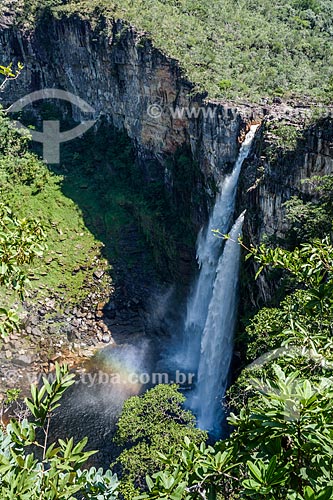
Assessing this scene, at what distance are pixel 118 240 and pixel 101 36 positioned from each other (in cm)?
1125

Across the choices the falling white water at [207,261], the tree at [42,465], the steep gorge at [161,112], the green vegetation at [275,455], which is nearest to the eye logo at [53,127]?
the steep gorge at [161,112]

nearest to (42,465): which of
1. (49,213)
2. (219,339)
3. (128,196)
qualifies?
(219,339)

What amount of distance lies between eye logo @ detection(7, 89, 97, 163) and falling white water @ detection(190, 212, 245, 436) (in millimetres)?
15741

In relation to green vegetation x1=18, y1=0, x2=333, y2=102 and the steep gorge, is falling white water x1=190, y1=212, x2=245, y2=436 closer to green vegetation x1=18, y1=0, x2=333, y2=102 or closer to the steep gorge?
the steep gorge

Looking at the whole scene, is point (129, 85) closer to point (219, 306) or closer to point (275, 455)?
point (219, 306)

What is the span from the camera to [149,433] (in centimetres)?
1157

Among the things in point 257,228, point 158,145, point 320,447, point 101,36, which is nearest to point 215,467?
point 320,447

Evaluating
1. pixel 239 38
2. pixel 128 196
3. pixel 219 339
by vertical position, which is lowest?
pixel 219 339

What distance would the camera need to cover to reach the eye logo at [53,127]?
95.8 ft

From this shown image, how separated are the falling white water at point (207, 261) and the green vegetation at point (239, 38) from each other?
3.83 m

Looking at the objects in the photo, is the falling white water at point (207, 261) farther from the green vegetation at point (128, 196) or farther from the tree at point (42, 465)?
the tree at point (42, 465)

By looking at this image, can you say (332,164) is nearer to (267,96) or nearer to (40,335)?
(267,96)

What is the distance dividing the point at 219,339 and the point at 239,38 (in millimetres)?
16446

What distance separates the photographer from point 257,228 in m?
14.1
